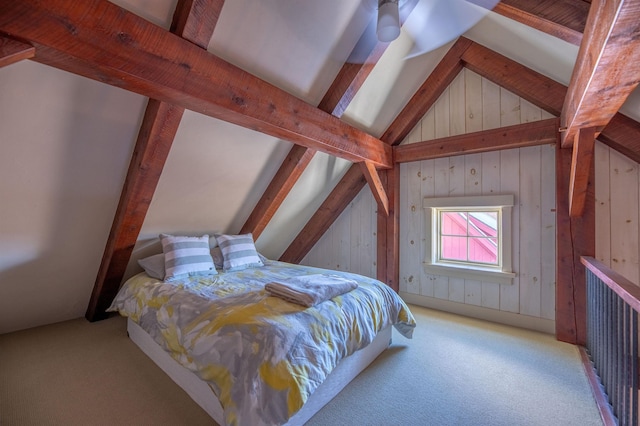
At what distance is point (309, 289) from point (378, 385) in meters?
0.81

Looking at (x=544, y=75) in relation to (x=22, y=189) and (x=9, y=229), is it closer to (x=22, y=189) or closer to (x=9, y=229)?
(x=22, y=189)

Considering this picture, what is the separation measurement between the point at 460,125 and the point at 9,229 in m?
4.36

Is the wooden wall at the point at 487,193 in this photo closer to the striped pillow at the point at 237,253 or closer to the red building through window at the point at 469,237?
the red building through window at the point at 469,237

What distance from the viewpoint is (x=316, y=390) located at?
157 centimetres

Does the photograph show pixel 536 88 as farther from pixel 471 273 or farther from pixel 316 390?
pixel 316 390

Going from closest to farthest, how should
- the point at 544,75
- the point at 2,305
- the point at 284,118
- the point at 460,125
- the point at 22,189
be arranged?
the point at 22,189, the point at 284,118, the point at 2,305, the point at 544,75, the point at 460,125

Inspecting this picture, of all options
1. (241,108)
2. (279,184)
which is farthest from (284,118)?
(279,184)

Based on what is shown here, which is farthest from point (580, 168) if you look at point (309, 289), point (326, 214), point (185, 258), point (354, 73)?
point (185, 258)

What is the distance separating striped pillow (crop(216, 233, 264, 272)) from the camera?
294 centimetres

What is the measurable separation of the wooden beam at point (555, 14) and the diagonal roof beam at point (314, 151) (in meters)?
0.72

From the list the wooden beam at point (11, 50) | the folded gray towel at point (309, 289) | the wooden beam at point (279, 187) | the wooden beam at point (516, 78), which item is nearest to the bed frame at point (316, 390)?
the folded gray towel at point (309, 289)

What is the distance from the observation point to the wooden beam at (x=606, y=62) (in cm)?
102

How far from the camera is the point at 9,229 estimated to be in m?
1.99

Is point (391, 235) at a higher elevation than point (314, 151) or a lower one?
lower
